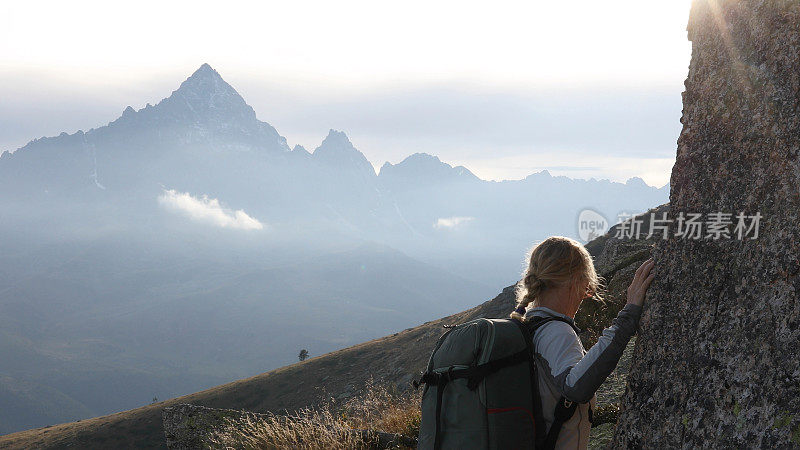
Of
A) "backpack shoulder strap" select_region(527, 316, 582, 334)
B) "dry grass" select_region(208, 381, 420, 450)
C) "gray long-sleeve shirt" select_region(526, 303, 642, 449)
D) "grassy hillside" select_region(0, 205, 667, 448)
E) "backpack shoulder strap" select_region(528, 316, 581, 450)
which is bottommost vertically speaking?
"grassy hillside" select_region(0, 205, 667, 448)

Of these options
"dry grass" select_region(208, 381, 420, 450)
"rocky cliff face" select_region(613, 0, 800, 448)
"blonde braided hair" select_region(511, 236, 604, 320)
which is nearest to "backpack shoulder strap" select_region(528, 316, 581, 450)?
"blonde braided hair" select_region(511, 236, 604, 320)

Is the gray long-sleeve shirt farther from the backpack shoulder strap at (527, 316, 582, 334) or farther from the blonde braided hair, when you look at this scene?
the blonde braided hair

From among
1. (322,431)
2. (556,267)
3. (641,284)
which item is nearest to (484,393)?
(556,267)

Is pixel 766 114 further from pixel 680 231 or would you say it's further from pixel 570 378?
pixel 570 378

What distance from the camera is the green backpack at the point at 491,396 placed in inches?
152

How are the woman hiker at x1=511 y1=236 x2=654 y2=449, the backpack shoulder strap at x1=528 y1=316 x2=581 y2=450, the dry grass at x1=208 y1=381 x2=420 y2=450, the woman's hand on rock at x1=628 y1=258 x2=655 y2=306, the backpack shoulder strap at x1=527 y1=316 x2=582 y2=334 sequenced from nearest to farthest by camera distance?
the woman hiker at x1=511 y1=236 x2=654 y2=449
the backpack shoulder strap at x1=528 y1=316 x2=581 y2=450
the backpack shoulder strap at x1=527 y1=316 x2=582 y2=334
the woman's hand on rock at x1=628 y1=258 x2=655 y2=306
the dry grass at x1=208 y1=381 x2=420 y2=450

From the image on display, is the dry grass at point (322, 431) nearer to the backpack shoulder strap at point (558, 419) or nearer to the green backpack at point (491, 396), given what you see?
the green backpack at point (491, 396)

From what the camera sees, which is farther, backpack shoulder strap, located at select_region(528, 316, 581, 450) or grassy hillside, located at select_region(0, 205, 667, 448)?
grassy hillside, located at select_region(0, 205, 667, 448)

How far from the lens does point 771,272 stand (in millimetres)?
3814

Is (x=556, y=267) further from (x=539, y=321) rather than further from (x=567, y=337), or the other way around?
(x=567, y=337)

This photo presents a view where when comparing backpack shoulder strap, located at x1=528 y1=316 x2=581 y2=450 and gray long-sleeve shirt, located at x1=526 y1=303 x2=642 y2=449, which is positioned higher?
gray long-sleeve shirt, located at x1=526 y1=303 x2=642 y2=449

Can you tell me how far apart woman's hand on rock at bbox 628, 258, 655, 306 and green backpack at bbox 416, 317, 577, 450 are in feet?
2.82

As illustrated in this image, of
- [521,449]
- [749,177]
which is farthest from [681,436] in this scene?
[749,177]

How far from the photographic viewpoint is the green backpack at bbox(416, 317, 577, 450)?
12.7 feet
